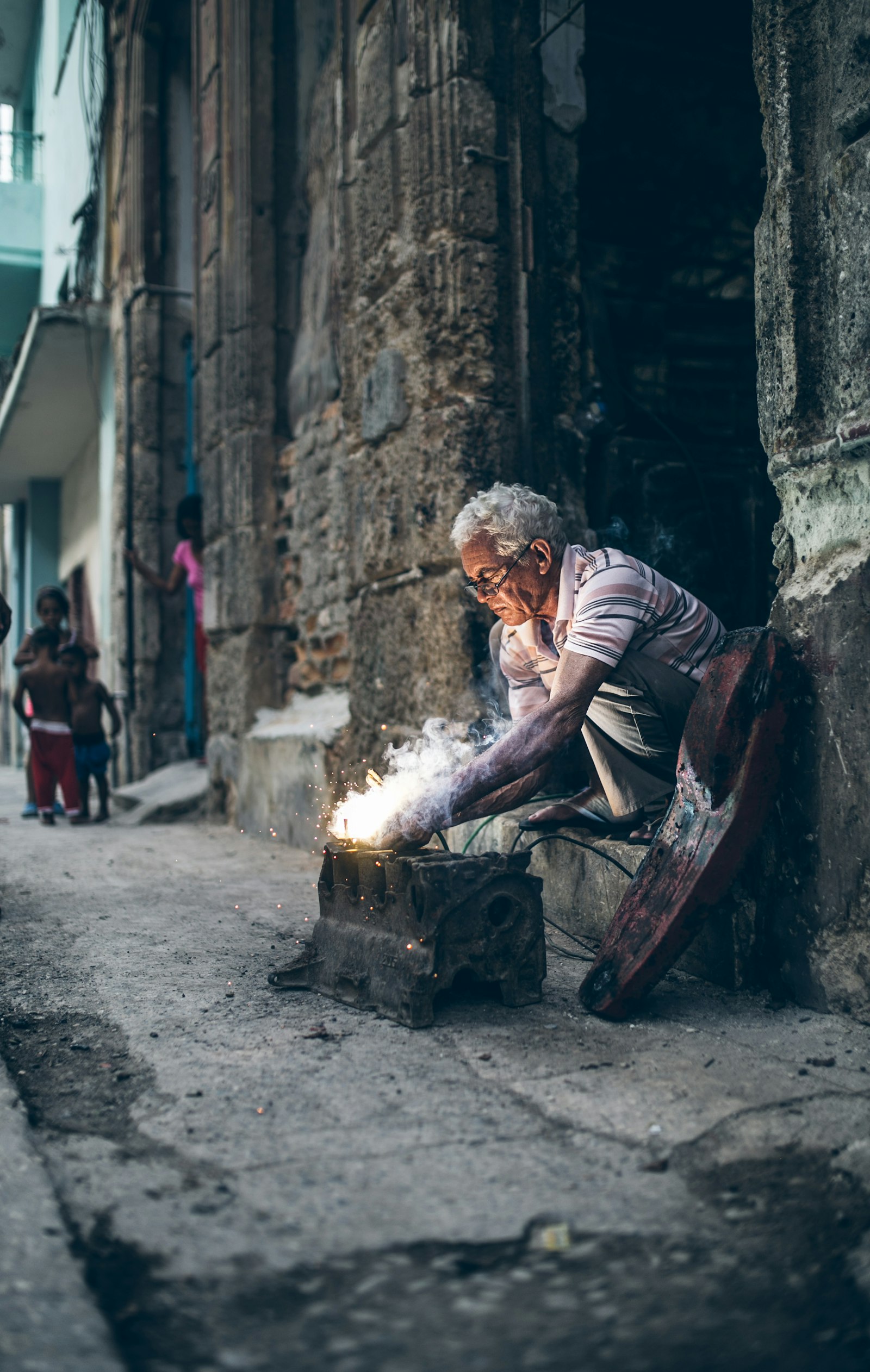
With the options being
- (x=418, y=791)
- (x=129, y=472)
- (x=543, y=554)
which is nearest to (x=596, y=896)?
(x=418, y=791)

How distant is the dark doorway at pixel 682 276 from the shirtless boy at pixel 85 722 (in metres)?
4.63

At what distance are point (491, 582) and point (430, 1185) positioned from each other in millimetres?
1843

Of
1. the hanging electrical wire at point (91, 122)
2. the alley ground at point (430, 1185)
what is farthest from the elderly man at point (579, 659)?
the hanging electrical wire at point (91, 122)

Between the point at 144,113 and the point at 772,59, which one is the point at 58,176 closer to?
the point at 144,113

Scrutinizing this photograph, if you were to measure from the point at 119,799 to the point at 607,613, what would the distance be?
6195 mm

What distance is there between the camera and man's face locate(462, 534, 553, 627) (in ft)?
10.1

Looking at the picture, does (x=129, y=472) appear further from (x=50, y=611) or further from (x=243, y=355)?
(x=243, y=355)

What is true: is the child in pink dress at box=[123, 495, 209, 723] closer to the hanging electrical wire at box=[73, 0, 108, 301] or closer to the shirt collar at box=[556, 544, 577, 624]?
the hanging electrical wire at box=[73, 0, 108, 301]

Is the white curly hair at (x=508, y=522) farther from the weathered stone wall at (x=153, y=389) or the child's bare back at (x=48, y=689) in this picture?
the weathered stone wall at (x=153, y=389)

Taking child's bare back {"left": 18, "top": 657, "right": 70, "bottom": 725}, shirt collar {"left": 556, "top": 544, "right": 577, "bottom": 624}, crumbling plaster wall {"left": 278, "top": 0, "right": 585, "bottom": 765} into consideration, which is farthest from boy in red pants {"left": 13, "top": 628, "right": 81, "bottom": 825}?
shirt collar {"left": 556, "top": 544, "right": 577, "bottom": 624}

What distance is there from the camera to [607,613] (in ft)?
9.34

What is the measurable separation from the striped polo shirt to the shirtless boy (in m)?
5.10

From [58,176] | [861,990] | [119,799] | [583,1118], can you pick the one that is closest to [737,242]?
[861,990]

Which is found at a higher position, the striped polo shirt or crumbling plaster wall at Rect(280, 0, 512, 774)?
crumbling plaster wall at Rect(280, 0, 512, 774)
